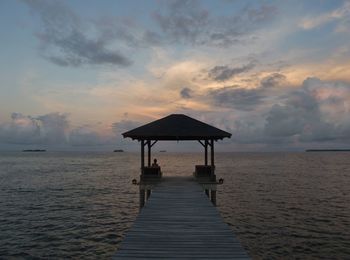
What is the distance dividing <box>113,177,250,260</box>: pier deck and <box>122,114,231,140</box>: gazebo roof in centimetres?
517

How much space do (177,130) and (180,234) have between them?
1025 cm

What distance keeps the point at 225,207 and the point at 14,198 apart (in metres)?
21.6

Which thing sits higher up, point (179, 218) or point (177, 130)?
point (177, 130)

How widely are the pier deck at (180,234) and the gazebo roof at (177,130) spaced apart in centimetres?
517

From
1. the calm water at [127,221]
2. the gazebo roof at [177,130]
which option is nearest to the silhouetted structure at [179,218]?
the gazebo roof at [177,130]

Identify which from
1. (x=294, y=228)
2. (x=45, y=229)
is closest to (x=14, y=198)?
(x=45, y=229)

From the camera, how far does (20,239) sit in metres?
19.1

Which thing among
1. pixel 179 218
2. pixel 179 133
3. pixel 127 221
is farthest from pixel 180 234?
pixel 127 221

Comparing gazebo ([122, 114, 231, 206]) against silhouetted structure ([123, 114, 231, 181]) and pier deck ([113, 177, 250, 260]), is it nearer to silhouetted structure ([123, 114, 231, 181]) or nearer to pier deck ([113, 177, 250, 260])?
silhouetted structure ([123, 114, 231, 181])

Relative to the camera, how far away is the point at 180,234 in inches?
387

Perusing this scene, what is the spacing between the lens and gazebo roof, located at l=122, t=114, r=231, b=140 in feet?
63.0

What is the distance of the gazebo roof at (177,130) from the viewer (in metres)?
19.2

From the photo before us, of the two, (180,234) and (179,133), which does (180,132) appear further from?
(180,234)

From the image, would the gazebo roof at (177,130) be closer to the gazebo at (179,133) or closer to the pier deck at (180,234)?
the gazebo at (179,133)
